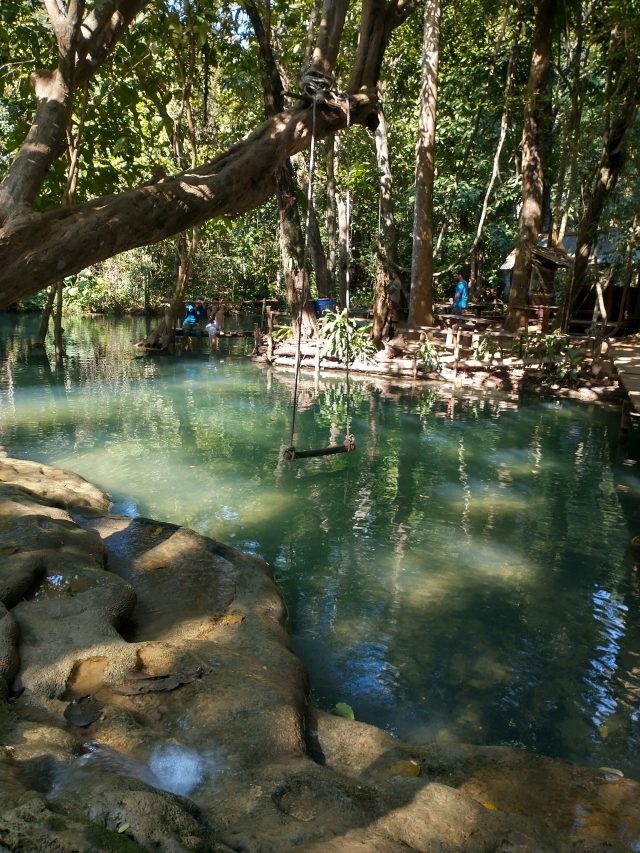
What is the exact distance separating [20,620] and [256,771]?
1594 mm

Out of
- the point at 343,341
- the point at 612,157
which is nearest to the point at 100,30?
the point at 343,341

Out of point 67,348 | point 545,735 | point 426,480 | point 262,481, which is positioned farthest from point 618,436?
point 67,348

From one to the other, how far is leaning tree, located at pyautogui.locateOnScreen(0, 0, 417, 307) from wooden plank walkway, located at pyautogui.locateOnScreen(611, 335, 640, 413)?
Result: 7.60 m

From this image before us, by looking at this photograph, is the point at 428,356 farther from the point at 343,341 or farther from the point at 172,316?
the point at 172,316

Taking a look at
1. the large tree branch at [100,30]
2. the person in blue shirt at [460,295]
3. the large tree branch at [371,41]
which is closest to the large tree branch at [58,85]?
the large tree branch at [100,30]

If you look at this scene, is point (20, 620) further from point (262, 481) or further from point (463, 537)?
point (262, 481)

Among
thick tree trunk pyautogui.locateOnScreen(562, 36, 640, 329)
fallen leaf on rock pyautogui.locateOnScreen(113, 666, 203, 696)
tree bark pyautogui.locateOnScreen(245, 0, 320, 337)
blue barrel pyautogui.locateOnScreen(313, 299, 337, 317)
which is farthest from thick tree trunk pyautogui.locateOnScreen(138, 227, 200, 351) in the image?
fallen leaf on rock pyautogui.locateOnScreen(113, 666, 203, 696)

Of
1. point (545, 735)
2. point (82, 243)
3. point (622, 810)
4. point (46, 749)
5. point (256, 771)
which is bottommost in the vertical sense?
point (545, 735)

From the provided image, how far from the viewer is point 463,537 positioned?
711 cm

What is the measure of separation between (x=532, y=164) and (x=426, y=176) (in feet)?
7.96

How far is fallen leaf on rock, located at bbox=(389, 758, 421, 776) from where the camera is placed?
2.93 m

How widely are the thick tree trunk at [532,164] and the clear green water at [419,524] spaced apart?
3767mm

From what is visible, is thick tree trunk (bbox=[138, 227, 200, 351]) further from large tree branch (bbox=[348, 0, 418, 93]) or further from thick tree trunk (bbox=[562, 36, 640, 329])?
large tree branch (bbox=[348, 0, 418, 93])

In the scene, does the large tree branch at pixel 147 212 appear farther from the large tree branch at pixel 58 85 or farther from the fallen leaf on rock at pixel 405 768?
the fallen leaf on rock at pixel 405 768
